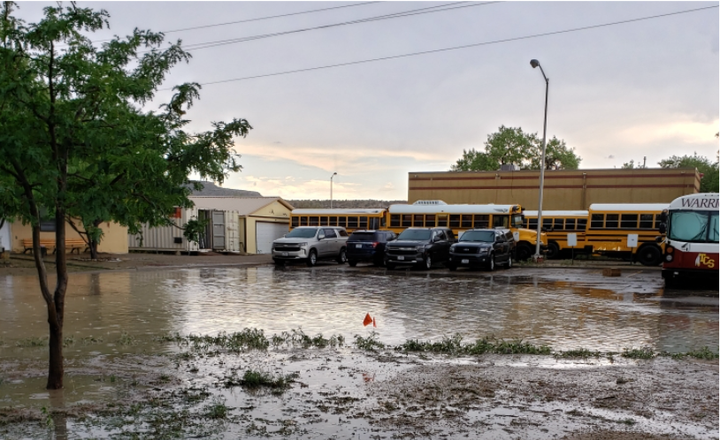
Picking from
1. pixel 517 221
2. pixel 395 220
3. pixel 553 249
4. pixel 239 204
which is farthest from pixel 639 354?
pixel 239 204

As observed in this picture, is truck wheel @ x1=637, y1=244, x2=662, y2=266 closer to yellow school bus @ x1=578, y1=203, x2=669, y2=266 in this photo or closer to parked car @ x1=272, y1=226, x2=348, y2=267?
yellow school bus @ x1=578, y1=203, x2=669, y2=266

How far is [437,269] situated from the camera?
27.8m

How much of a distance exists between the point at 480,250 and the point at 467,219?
8438 millimetres

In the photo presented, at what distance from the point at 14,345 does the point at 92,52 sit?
201 inches

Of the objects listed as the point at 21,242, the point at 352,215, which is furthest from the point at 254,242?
the point at 21,242

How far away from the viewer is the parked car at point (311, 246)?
96.7 feet

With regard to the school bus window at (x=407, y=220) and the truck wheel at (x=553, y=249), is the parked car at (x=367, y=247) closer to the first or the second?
the school bus window at (x=407, y=220)

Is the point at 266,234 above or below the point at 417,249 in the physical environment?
above

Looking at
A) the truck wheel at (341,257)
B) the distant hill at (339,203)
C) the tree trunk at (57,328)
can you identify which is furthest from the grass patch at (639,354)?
the distant hill at (339,203)

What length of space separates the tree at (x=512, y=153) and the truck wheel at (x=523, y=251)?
1569 inches

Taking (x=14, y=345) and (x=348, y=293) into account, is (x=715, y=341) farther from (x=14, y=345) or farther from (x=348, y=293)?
(x=14, y=345)

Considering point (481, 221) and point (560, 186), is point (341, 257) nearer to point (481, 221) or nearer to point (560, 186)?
point (481, 221)

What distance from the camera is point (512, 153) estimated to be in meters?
72.9

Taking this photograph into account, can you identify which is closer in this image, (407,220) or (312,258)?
(312,258)
